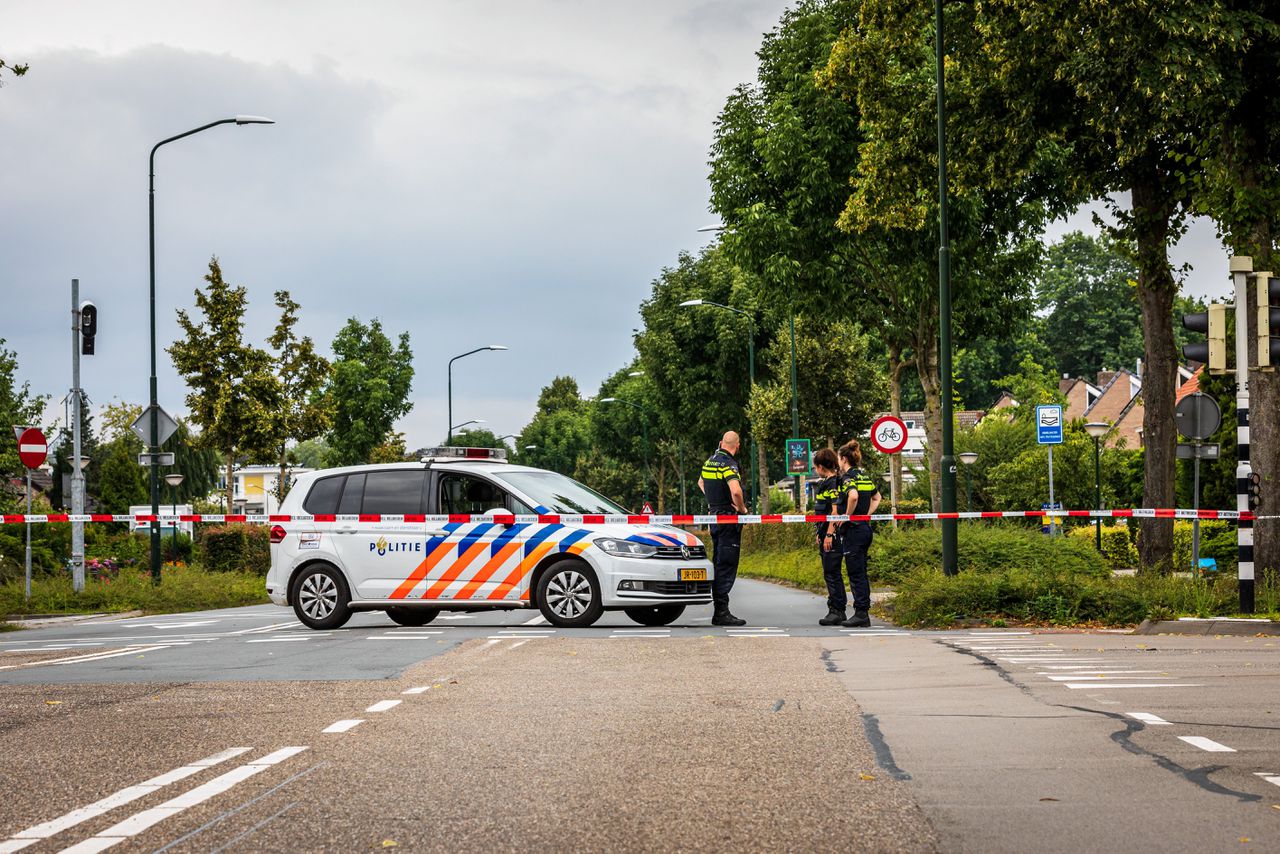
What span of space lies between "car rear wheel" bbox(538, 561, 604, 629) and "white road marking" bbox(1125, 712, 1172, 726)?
7561 millimetres

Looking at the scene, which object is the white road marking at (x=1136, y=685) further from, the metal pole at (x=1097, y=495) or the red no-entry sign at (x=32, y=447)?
the red no-entry sign at (x=32, y=447)

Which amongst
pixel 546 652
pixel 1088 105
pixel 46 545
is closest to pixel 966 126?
pixel 1088 105

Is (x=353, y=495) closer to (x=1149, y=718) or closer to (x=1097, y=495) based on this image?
(x=1149, y=718)

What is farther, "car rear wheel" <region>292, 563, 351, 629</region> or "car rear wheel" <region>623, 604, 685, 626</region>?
"car rear wheel" <region>623, 604, 685, 626</region>

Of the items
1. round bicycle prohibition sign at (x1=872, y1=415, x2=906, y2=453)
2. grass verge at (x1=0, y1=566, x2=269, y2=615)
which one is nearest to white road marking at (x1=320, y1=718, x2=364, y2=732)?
grass verge at (x1=0, y1=566, x2=269, y2=615)

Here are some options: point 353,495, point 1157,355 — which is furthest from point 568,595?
point 1157,355

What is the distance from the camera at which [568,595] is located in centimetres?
1517

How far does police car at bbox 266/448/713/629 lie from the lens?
15.0 m

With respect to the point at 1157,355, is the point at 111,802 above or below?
below

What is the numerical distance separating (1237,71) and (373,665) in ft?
40.3

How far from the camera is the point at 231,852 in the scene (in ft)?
16.4

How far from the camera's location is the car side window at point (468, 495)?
15523 millimetres

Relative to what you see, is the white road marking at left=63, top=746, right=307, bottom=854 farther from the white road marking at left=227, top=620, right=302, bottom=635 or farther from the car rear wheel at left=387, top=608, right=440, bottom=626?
the car rear wheel at left=387, top=608, right=440, bottom=626

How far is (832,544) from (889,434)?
9840 millimetres
